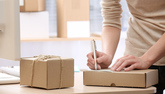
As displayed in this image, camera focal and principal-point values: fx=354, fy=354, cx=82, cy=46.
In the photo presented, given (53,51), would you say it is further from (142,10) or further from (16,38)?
(16,38)

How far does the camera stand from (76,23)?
3.22 meters

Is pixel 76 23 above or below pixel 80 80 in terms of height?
above

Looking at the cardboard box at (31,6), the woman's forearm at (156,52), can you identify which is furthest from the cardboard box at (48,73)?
the cardboard box at (31,6)

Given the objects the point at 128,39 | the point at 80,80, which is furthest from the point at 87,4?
the point at 80,80

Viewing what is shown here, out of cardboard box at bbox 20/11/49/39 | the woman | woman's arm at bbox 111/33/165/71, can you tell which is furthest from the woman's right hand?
cardboard box at bbox 20/11/49/39

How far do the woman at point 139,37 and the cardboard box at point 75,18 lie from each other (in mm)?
1400

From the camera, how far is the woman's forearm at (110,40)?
166cm

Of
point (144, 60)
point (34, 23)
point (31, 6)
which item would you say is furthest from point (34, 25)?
point (144, 60)

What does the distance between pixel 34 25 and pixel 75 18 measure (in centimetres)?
39

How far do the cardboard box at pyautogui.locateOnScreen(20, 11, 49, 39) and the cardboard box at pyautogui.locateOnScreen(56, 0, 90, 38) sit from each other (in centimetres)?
17

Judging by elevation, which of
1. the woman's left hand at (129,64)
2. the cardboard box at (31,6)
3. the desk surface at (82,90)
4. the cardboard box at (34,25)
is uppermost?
the cardboard box at (31,6)

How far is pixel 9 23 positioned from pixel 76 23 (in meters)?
1.98

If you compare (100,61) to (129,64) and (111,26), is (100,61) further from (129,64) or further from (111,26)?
(111,26)

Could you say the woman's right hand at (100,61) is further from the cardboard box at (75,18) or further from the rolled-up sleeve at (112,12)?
the cardboard box at (75,18)
